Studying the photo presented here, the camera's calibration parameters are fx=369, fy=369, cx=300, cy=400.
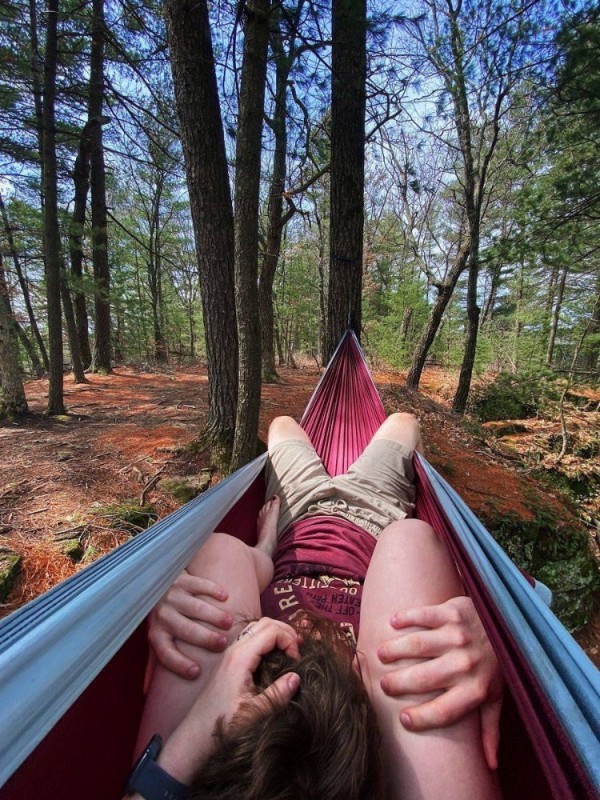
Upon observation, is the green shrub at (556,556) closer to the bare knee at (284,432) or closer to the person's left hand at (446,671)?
the bare knee at (284,432)

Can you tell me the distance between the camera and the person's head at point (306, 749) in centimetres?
38

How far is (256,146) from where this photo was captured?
1676 mm

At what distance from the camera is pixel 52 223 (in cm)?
315

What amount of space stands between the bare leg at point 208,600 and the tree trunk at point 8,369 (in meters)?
3.02

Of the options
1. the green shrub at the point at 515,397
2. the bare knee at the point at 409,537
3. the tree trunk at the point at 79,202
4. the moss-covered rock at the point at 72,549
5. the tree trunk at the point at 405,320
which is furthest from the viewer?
the tree trunk at the point at 405,320

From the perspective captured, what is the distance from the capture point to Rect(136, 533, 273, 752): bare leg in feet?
1.87

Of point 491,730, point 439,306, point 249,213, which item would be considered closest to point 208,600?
point 491,730

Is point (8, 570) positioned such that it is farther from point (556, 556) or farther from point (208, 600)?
point (556, 556)

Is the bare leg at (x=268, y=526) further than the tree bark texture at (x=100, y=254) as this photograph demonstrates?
No

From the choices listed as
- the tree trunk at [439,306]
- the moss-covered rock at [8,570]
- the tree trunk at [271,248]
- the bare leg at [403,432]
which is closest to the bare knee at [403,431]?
the bare leg at [403,432]

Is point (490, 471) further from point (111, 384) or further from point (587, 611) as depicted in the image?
point (111, 384)

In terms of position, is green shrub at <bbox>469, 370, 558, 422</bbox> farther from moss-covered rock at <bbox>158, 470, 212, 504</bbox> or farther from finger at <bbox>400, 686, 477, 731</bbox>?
finger at <bbox>400, 686, 477, 731</bbox>

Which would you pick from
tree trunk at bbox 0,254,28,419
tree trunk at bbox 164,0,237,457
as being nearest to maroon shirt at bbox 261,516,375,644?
tree trunk at bbox 164,0,237,457

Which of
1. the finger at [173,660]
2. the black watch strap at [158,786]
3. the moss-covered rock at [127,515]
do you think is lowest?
the moss-covered rock at [127,515]
